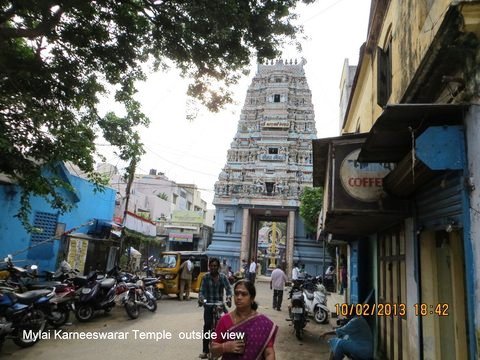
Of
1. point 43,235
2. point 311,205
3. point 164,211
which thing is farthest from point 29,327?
point 164,211

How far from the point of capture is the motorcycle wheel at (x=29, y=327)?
5820 mm

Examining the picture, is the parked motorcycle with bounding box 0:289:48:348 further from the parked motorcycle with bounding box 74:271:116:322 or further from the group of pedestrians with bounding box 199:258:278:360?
the group of pedestrians with bounding box 199:258:278:360

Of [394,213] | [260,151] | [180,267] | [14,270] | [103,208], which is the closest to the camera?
[394,213]

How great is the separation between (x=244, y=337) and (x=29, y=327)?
508 cm

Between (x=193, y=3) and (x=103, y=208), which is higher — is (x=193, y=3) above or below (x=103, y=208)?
above

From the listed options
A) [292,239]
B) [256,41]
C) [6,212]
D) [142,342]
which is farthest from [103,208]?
[292,239]

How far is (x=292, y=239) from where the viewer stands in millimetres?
26656

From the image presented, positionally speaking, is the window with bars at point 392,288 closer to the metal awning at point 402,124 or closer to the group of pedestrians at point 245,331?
the metal awning at point 402,124

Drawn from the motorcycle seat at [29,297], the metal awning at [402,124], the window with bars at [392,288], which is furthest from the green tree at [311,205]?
the metal awning at [402,124]

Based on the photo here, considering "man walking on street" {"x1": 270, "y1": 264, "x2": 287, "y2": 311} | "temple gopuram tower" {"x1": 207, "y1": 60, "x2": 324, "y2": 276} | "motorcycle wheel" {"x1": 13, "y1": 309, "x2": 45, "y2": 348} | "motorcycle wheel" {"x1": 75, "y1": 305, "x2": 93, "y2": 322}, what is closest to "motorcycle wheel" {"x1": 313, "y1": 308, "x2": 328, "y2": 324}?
"man walking on street" {"x1": 270, "y1": 264, "x2": 287, "y2": 311}

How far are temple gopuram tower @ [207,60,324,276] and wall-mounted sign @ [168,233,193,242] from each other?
5132mm

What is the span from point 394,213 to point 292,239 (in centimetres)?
2264

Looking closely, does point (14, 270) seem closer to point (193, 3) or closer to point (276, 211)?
point (193, 3)

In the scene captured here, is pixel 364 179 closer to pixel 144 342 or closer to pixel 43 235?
pixel 144 342
